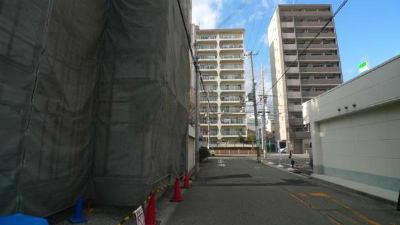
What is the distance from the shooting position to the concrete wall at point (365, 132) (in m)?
8.30

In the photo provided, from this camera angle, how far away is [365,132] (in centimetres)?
996

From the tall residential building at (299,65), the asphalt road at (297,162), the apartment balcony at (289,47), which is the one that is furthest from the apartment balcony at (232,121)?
the asphalt road at (297,162)

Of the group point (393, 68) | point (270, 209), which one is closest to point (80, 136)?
point (270, 209)

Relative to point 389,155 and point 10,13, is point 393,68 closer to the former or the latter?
point 389,155

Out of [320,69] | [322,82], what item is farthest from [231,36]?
[322,82]

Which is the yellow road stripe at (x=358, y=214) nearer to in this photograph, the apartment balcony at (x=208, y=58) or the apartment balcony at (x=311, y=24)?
the apartment balcony at (x=311, y=24)

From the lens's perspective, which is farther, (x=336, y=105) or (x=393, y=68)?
(x=336, y=105)

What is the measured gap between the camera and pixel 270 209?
625 centimetres

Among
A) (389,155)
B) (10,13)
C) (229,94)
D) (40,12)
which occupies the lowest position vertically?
(389,155)

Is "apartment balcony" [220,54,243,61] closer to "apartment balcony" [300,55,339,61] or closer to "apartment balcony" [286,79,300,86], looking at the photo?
"apartment balcony" [286,79,300,86]

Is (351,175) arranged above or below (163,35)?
below

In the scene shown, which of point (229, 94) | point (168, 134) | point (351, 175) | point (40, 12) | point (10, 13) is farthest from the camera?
point (229, 94)

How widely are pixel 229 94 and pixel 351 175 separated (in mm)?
47803

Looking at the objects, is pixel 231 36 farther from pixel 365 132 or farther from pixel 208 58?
pixel 365 132
